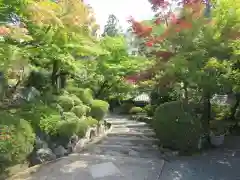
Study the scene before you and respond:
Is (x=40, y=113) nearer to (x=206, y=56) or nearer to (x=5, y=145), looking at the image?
(x=5, y=145)

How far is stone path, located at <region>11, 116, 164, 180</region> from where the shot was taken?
23.6ft

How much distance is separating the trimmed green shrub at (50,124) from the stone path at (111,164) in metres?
0.89

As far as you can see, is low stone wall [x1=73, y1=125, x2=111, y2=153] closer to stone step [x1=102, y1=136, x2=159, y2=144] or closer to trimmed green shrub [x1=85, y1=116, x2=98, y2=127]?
trimmed green shrub [x1=85, y1=116, x2=98, y2=127]

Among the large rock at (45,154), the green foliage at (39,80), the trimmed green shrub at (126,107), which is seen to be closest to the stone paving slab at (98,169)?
the large rock at (45,154)

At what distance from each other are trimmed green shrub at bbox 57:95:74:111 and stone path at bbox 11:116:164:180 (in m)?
1.69

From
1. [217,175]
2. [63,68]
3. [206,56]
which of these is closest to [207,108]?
[206,56]

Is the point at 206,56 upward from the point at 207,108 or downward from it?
upward

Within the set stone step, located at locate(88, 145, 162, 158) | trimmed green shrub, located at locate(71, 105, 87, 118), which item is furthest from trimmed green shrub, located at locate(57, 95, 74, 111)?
stone step, located at locate(88, 145, 162, 158)

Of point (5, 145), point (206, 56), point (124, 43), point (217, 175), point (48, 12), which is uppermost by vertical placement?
point (124, 43)

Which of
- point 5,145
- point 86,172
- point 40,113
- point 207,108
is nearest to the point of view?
point 5,145

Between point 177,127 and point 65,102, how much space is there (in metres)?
4.11

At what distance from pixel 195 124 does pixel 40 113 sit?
4.75m

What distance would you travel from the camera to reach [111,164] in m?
8.12

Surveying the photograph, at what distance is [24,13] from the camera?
6.83m
